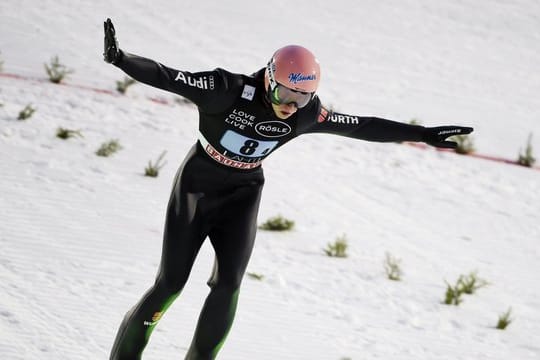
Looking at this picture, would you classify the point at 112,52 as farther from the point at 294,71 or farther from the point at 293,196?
the point at 293,196

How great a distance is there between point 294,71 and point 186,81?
0.54 metres

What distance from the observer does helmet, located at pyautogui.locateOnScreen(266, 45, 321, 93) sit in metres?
4.14

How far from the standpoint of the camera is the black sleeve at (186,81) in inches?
155

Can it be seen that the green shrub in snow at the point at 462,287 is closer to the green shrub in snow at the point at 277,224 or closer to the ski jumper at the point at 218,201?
the green shrub in snow at the point at 277,224

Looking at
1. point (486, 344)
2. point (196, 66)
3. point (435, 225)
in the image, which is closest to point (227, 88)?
point (486, 344)

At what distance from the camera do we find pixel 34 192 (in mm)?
7227

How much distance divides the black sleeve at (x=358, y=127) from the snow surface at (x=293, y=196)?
1.71 m

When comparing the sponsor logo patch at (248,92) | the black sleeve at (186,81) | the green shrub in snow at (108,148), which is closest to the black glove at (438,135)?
the sponsor logo patch at (248,92)

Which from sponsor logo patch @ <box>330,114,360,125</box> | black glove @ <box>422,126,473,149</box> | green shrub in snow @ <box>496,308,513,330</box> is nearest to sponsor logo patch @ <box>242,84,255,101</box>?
sponsor logo patch @ <box>330,114,360,125</box>

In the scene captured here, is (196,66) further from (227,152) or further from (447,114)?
(227,152)

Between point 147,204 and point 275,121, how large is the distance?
11.3 ft

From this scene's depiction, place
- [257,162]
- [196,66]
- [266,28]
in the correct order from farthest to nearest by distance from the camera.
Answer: [266,28] < [196,66] < [257,162]

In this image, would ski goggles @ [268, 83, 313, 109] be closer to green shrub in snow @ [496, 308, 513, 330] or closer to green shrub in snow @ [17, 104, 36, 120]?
green shrub in snow @ [496, 308, 513, 330]

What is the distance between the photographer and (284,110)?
14.1 feet
